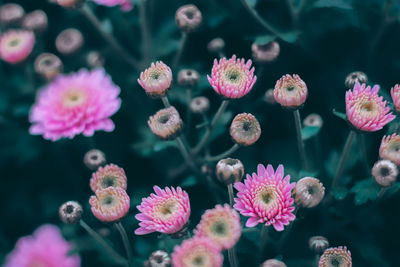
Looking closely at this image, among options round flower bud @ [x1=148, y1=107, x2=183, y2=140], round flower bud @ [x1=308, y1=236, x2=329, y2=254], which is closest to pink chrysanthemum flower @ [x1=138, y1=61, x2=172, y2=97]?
round flower bud @ [x1=148, y1=107, x2=183, y2=140]

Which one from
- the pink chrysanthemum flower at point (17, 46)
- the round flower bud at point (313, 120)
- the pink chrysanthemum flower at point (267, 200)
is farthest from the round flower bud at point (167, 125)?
the pink chrysanthemum flower at point (17, 46)

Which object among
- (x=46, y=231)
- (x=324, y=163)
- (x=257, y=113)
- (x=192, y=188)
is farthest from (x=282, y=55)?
(x=46, y=231)

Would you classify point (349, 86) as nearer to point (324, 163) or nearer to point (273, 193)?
point (324, 163)

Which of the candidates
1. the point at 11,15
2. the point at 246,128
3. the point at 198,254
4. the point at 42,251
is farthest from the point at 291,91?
the point at 11,15

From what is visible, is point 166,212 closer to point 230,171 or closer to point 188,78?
point 230,171

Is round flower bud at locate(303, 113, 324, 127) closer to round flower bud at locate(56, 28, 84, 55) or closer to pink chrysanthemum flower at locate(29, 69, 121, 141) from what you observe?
pink chrysanthemum flower at locate(29, 69, 121, 141)

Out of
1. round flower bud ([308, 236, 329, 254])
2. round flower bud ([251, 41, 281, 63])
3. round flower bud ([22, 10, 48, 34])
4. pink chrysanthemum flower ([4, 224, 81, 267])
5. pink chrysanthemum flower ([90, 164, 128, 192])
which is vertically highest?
round flower bud ([22, 10, 48, 34])
